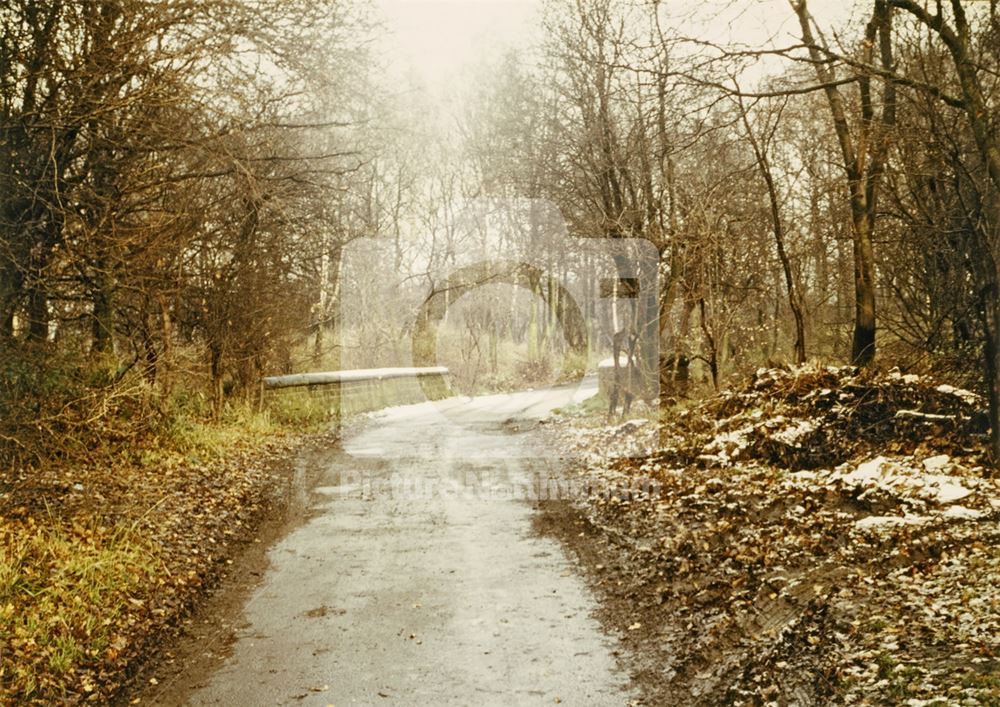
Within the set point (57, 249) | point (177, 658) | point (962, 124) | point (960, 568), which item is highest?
point (962, 124)

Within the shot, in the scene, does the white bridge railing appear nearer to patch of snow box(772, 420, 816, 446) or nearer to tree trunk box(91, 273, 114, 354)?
tree trunk box(91, 273, 114, 354)

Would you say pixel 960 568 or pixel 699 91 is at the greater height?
pixel 699 91

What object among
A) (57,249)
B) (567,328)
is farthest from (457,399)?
(57,249)

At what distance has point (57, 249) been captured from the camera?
1002 cm

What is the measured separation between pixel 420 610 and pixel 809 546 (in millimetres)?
3395

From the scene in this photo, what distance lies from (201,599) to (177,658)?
4.12 feet

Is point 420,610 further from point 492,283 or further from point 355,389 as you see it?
point 492,283

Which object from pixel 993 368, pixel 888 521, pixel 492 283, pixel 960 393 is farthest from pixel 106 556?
pixel 492 283

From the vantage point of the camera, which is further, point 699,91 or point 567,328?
point 567,328

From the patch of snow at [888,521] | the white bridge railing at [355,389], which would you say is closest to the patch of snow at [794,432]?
the patch of snow at [888,521]

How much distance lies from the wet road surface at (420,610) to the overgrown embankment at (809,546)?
1.59 ft

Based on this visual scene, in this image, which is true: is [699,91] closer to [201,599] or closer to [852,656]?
[852,656]

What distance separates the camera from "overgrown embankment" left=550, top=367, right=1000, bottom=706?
16.3 ft

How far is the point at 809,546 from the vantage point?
723 centimetres
